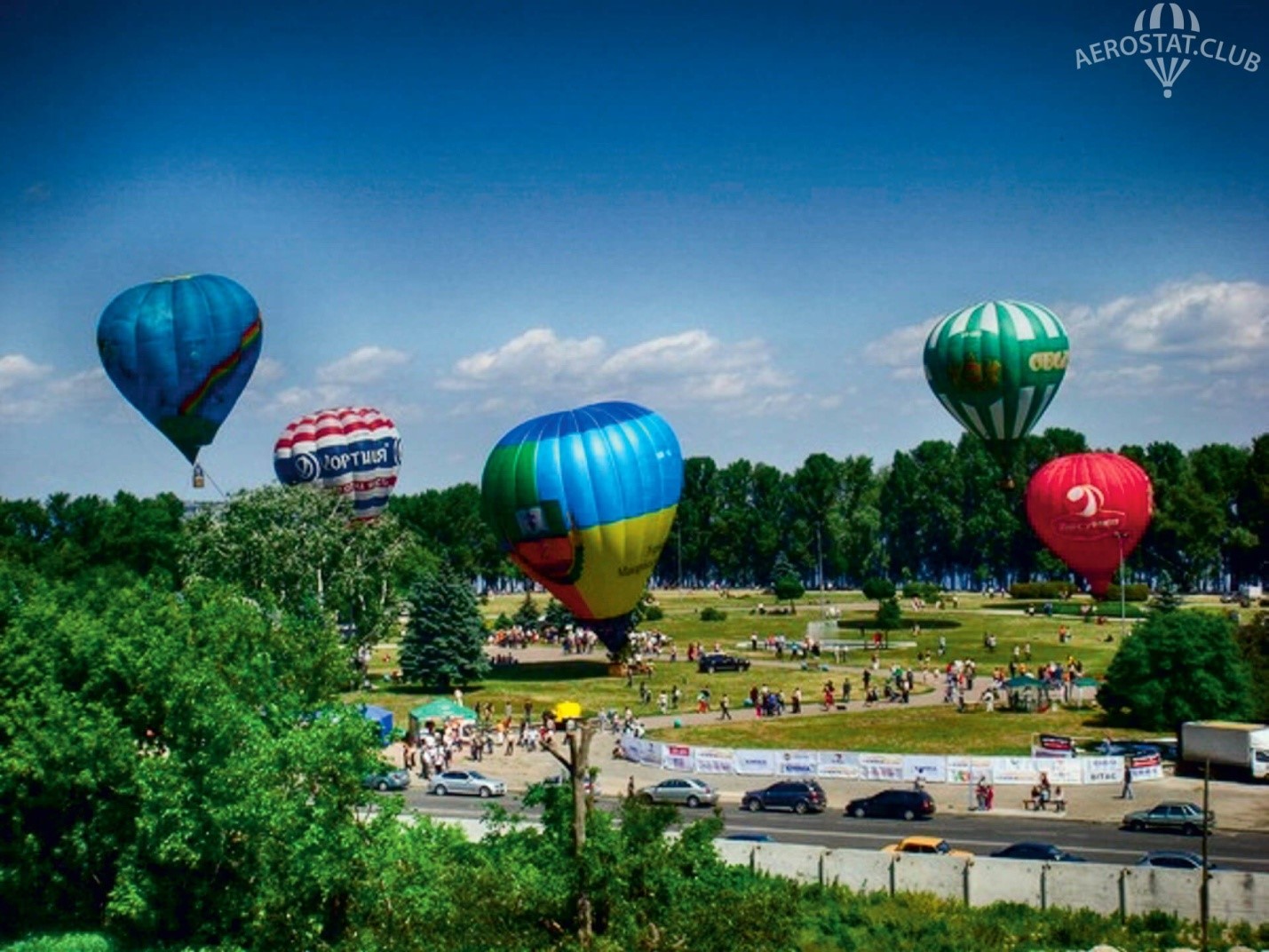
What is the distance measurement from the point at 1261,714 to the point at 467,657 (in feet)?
122

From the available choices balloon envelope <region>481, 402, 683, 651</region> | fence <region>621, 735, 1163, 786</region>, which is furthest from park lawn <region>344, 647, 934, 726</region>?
fence <region>621, 735, 1163, 786</region>

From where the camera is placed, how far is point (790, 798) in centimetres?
4869

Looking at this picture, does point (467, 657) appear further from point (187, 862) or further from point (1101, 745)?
point (187, 862)

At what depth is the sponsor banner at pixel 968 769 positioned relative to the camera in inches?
2034

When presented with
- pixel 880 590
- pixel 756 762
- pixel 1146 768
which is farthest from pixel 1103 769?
pixel 880 590

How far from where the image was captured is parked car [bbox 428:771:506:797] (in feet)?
171

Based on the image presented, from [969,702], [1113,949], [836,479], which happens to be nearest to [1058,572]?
[836,479]

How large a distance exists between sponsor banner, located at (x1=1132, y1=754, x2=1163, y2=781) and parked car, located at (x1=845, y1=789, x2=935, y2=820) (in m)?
8.59

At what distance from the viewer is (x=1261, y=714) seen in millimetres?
58500

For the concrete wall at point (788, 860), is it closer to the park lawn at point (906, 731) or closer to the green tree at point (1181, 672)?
the park lawn at point (906, 731)

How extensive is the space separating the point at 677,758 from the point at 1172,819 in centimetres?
1780

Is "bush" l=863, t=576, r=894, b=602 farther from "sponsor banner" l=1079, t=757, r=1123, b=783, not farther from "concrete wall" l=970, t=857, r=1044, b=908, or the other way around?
"concrete wall" l=970, t=857, r=1044, b=908

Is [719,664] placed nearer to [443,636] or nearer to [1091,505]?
[443,636]

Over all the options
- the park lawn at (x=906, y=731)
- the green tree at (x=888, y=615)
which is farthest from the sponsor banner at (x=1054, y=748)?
the green tree at (x=888, y=615)
